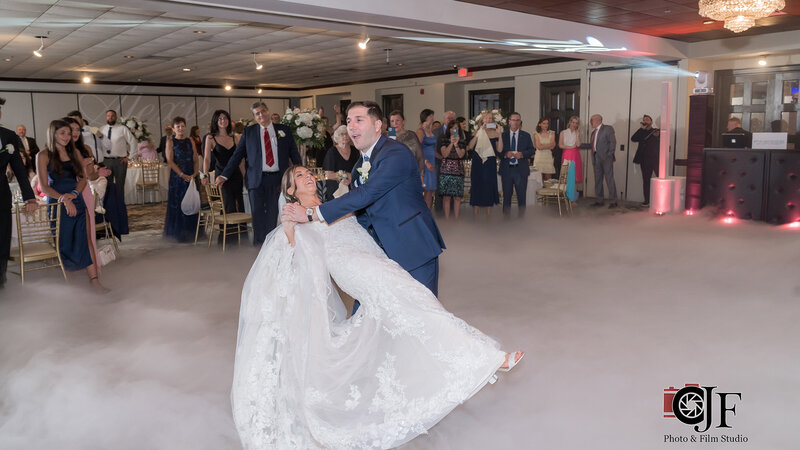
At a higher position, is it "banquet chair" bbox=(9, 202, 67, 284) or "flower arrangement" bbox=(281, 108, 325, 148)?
"flower arrangement" bbox=(281, 108, 325, 148)

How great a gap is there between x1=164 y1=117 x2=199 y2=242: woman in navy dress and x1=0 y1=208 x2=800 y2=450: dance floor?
0.64 metres

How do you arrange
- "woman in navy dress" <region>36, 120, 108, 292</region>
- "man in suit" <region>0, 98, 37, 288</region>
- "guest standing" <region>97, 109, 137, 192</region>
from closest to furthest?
1. "man in suit" <region>0, 98, 37, 288</region>
2. "woman in navy dress" <region>36, 120, 108, 292</region>
3. "guest standing" <region>97, 109, 137, 192</region>

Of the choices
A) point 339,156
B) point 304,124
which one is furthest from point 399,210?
point 304,124

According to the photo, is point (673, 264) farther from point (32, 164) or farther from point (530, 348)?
point (32, 164)

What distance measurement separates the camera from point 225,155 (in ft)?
25.3

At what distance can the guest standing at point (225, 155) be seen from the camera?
7625mm

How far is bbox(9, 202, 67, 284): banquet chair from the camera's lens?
5617mm

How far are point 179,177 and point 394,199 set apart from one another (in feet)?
17.7

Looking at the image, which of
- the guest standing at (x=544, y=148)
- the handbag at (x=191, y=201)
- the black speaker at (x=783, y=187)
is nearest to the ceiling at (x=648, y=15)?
the black speaker at (x=783, y=187)

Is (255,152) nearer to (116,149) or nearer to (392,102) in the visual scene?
(116,149)

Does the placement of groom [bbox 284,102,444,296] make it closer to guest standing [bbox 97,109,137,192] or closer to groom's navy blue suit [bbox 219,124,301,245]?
groom's navy blue suit [bbox 219,124,301,245]

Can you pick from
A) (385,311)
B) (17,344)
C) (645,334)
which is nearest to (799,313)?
(645,334)

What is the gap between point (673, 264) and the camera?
675 centimetres

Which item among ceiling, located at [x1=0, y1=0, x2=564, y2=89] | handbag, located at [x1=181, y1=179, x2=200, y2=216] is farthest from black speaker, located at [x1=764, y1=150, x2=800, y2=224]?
handbag, located at [x1=181, y1=179, x2=200, y2=216]
